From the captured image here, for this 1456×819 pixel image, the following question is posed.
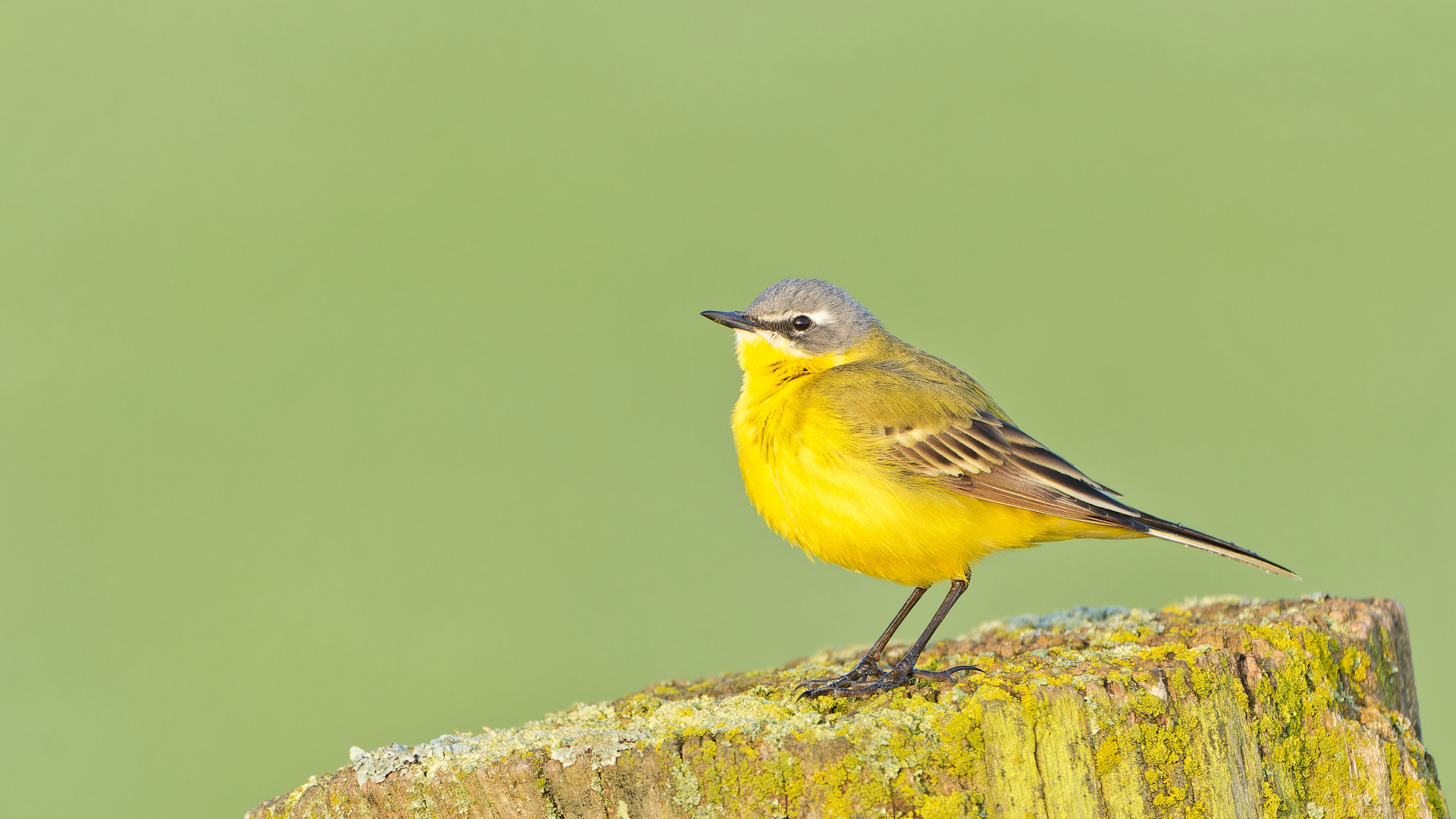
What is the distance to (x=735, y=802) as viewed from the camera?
377 centimetres

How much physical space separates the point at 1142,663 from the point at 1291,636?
746 mm

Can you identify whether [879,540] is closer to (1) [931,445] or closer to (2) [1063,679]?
(1) [931,445]

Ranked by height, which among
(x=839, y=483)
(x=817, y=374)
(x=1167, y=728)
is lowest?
(x=1167, y=728)

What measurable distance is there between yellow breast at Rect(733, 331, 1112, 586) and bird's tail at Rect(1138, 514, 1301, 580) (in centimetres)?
45

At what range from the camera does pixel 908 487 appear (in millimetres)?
5820

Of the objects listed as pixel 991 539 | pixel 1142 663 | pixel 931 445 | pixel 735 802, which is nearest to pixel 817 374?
pixel 931 445

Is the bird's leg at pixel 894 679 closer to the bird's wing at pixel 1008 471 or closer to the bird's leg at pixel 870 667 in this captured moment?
the bird's leg at pixel 870 667

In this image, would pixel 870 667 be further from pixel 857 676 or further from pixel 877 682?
pixel 877 682

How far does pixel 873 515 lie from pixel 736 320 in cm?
192

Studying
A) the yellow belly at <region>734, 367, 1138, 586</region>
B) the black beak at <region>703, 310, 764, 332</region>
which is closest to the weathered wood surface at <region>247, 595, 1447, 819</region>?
the yellow belly at <region>734, 367, 1138, 586</region>

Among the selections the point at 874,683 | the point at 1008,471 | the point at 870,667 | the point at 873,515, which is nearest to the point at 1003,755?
the point at 874,683

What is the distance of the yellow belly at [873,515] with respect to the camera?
575 centimetres

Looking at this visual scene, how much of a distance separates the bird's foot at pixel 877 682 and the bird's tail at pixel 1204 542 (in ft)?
4.03

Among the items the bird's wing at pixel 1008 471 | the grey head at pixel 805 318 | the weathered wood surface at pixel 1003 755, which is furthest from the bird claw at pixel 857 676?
the grey head at pixel 805 318
